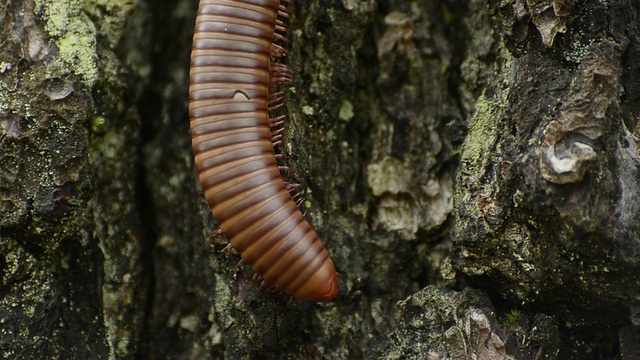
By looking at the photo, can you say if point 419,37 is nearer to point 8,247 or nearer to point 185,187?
point 185,187

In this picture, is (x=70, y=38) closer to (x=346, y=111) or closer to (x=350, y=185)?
(x=346, y=111)

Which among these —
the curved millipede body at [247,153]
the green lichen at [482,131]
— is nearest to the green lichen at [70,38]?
the curved millipede body at [247,153]

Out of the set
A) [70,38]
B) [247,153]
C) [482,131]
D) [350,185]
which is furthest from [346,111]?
[70,38]

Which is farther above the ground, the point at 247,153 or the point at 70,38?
the point at 70,38

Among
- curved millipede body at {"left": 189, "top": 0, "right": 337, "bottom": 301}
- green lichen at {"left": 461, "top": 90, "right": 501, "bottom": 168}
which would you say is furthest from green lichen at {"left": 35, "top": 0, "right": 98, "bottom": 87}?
green lichen at {"left": 461, "top": 90, "right": 501, "bottom": 168}

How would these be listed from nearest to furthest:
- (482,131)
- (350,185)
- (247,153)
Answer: (482,131)
(247,153)
(350,185)

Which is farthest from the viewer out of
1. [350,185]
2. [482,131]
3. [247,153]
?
[350,185]
